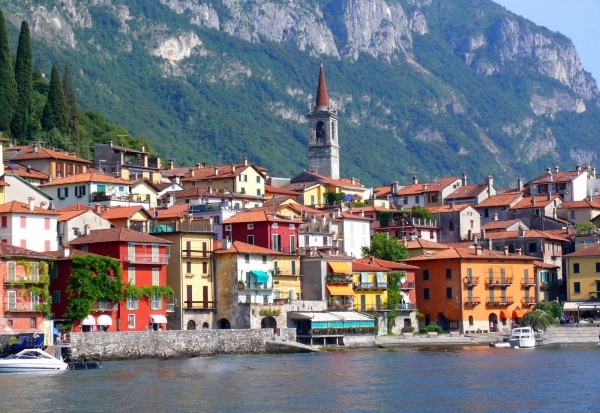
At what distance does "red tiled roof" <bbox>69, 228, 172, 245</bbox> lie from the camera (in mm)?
93688

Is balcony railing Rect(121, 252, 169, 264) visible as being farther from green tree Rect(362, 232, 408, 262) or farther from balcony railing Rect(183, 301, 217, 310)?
green tree Rect(362, 232, 408, 262)

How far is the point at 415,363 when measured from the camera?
8581cm

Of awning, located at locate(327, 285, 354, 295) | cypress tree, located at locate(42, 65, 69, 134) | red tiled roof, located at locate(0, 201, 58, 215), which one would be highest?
cypress tree, located at locate(42, 65, 69, 134)

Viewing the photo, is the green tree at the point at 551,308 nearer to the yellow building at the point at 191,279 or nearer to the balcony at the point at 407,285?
the balcony at the point at 407,285

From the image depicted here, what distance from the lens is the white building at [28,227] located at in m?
97.7

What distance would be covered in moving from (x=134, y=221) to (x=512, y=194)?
58956mm

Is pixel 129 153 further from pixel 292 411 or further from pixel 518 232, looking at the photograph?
pixel 292 411

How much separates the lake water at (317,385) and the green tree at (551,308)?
→ 29.4m

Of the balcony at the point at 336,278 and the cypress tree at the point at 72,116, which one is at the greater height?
the cypress tree at the point at 72,116

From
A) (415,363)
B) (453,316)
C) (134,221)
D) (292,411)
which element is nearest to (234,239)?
(134,221)

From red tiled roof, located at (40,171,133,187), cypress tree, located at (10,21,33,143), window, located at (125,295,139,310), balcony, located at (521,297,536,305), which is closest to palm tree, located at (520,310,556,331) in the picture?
balcony, located at (521,297,536,305)

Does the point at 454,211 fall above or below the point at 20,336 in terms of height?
above

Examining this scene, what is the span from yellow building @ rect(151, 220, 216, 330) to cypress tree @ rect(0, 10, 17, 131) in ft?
A: 142

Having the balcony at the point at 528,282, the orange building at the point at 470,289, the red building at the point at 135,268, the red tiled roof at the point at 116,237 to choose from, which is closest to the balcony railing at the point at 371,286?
the orange building at the point at 470,289
